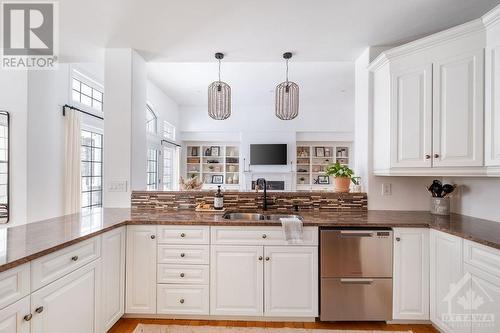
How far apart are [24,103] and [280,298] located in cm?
328

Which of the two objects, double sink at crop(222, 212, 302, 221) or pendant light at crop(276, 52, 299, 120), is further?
pendant light at crop(276, 52, 299, 120)

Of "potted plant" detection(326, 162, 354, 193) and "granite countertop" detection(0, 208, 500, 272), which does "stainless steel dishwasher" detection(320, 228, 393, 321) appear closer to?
"granite countertop" detection(0, 208, 500, 272)

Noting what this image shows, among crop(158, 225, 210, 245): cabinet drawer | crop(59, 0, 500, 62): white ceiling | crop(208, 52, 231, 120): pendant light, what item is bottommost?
crop(158, 225, 210, 245): cabinet drawer

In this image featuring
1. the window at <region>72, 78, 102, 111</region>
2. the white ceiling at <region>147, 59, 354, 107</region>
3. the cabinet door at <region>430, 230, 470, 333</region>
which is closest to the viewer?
the cabinet door at <region>430, 230, 470, 333</region>

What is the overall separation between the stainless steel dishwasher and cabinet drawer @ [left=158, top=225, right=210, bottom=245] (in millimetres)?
987

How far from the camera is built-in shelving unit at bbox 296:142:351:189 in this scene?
7.24 m

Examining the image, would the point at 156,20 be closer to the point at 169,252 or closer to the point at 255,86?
the point at 169,252

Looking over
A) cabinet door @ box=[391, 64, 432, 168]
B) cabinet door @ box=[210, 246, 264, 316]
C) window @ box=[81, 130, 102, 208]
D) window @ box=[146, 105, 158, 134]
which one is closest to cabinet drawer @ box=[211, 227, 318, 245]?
cabinet door @ box=[210, 246, 264, 316]

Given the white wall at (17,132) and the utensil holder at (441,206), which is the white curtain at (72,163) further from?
the utensil holder at (441,206)

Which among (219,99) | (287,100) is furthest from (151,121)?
(287,100)

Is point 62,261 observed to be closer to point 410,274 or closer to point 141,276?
point 141,276

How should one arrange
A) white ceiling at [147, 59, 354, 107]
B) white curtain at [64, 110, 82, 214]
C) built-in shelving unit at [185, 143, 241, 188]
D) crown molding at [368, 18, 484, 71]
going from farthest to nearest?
built-in shelving unit at [185, 143, 241, 188]
white ceiling at [147, 59, 354, 107]
white curtain at [64, 110, 82, 214]
crown molding at [368, 18, 484, 71]

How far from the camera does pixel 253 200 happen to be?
275cm

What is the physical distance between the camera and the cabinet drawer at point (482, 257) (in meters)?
1.52
